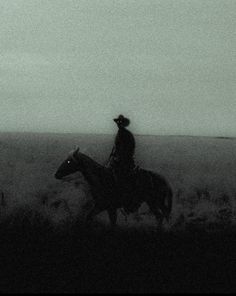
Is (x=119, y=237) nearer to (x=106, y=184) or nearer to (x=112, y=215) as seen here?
(x=112, y=215)

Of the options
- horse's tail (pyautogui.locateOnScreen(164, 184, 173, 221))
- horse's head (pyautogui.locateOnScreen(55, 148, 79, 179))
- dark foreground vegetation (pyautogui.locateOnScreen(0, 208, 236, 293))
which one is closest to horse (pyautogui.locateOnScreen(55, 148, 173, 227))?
horse's head (pyautogui.locateOnScreen(55, 148, 79, 179))

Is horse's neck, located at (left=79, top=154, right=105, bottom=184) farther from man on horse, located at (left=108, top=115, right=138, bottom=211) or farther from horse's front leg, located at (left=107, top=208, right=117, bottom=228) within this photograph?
horse's front leg, located at (left=107, top=208, right=117, bottom=228)

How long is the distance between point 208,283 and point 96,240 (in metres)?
4.00

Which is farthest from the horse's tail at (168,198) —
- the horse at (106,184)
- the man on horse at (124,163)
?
the man on horse at (124,163)

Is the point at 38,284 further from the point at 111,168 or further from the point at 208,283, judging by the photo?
the point at 111,168

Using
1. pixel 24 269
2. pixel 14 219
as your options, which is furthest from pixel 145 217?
pixel 24 269

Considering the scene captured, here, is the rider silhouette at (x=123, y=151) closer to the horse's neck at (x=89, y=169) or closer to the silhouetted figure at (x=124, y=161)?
the silhouetted figure at (x=124, y=161)

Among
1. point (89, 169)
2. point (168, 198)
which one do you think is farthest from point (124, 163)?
point (168, 198)

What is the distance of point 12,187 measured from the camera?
Result: 1927 centimetres

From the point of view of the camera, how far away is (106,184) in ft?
38.0

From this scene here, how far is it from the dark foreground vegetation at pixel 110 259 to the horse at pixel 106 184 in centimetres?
76

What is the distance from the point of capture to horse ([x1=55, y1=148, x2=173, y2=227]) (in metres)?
11.5

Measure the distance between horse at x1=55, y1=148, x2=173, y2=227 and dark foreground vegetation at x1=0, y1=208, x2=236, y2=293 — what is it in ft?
2.49

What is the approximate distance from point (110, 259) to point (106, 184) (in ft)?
6.13
